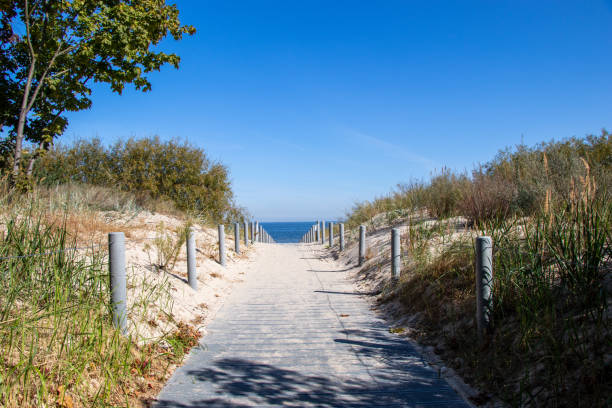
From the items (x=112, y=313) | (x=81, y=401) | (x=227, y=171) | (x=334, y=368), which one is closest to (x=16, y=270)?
(x=112, y=313)

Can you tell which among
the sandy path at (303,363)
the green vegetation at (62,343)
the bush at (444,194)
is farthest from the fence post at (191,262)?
the bush at (444,194)

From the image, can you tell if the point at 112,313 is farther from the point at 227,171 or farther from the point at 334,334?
the point at 227,171

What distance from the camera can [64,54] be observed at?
1198cm

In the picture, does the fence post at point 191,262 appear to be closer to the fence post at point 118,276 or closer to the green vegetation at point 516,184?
the fence post at point 118,276

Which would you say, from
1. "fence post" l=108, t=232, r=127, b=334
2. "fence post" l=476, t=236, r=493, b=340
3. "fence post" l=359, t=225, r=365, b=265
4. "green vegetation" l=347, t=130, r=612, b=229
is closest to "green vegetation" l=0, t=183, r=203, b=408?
"fence post" l=108, t=232, r=127, b=334

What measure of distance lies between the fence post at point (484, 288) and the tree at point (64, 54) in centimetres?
1164

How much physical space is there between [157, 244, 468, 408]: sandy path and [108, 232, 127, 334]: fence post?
834 mm

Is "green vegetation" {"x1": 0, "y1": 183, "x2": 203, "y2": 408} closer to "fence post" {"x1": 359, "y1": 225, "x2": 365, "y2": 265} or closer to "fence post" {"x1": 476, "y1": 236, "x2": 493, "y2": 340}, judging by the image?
"fence post" {"x1": 476, "y1": 236, "x2": 493, "y2": 340}

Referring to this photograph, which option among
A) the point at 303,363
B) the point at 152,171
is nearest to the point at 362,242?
Answer: the point at 303,363

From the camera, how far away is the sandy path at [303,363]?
3.23 metres

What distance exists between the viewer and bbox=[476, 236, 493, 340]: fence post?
393 centimetres

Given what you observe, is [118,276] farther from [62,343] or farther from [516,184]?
[516,184]

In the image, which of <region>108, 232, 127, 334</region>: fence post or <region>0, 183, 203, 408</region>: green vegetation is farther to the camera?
<region>108, 232, 127, 334</region>: fence post

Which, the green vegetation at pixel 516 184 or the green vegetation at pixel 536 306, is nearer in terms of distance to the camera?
the green vegetation at pixel 536 306
